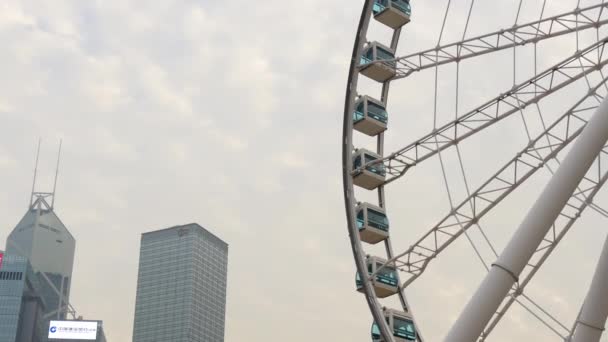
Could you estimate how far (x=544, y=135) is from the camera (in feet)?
86.6

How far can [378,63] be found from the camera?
3372 centimetres

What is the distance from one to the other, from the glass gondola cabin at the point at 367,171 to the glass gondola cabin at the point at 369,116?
3.32 feet

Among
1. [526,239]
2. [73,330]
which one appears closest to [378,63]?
[526,239]

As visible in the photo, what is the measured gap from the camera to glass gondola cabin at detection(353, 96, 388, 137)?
1339 inches

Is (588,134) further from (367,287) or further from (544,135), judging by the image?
(367,287)

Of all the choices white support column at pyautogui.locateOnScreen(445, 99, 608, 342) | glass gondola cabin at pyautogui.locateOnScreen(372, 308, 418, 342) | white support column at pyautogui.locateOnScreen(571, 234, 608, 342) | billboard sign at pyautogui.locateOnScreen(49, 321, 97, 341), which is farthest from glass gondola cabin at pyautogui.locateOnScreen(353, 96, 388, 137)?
billboard sign at pyautogui.locateOnScreen(49, 321, 97, 341)

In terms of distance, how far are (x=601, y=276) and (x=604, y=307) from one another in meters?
0.78

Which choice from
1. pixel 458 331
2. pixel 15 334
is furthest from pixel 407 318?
pixel 15 334

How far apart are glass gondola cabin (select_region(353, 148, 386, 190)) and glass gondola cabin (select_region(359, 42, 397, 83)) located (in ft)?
8.93

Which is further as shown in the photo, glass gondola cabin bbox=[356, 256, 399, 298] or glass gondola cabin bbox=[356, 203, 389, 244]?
glass gondola cabin bbox=[356, 203, 389, 244]

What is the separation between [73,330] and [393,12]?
165 metres

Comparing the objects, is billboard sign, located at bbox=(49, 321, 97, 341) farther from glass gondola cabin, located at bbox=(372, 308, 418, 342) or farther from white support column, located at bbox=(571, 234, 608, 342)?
white support column, located at bbox=(571, 234, 608, 342)

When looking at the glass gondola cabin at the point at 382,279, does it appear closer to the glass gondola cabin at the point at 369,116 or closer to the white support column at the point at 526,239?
the glass gondola cabin at the point at 369,116

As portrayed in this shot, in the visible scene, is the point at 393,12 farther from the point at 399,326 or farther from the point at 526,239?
the point at 526,239
